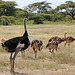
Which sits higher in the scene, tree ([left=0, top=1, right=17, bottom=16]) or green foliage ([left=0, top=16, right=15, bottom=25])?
tree ([left=0, top=1, right=17, bottom=16])

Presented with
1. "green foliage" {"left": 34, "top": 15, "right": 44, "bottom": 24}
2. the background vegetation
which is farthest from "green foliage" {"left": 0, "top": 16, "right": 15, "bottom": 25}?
"green foliage" {"left": 34, "top": 15, "right": 44, "bottom": 24}

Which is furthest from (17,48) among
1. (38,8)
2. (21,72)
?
(38,8)

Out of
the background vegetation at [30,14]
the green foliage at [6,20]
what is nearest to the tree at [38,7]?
the background vegetation at [30,14]

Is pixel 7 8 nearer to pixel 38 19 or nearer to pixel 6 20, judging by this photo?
pixel 6 20

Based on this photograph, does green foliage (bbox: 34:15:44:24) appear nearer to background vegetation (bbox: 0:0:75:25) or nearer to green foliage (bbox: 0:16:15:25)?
background vegetation (bbox: 0:0:75:25)

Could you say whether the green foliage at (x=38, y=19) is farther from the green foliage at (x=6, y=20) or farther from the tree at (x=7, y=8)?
the tree at (x=7, y=8)

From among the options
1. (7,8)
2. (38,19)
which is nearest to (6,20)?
(38,19)

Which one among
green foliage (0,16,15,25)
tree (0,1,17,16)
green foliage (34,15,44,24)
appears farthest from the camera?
tree (0,1,17,16)

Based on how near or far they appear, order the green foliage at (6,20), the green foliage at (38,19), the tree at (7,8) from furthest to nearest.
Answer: the tree at (7,8)
the green foliage at (38,19)
the green foliage at (6,20)

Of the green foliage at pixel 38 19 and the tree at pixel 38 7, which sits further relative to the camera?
the tree at pixel 38 7

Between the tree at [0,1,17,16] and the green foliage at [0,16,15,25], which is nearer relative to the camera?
the green foliage at [0,16,15,25]

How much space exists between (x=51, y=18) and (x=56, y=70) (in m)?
48.1

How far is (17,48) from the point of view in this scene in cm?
563

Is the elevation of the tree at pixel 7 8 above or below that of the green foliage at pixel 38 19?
above
